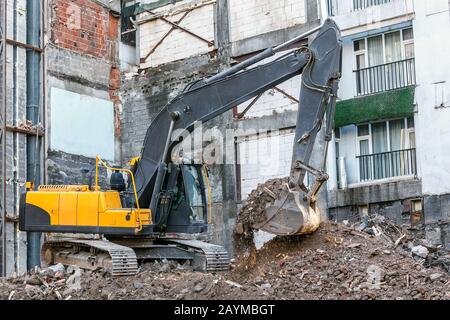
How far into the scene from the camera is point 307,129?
59.1 feet

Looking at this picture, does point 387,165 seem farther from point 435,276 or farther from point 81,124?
point 81,124

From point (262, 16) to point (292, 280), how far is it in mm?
13257

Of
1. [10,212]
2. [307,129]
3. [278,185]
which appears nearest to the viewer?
[307,129]

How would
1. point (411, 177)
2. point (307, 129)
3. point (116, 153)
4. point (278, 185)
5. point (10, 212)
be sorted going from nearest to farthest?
point (307, 129) < point (278, 185) < point (411, 177) < point (10, 212) < point (116, 153)

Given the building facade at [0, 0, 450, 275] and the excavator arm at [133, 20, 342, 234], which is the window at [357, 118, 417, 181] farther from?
the excavator arm at [133, 20, 342, 234]

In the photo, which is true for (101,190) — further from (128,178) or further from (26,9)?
(26,9)

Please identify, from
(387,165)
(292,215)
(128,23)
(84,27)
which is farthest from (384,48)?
(84,27)

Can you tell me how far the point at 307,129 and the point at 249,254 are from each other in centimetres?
350

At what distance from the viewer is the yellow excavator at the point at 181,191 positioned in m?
18.0

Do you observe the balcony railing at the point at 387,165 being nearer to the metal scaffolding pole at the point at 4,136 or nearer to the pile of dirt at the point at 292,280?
the pile of dirt at the point at 292,280

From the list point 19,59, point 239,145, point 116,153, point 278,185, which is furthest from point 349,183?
point 19,59

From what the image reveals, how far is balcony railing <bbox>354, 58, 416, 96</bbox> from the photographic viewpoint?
25422 mm

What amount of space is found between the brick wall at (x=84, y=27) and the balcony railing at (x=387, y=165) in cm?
1071

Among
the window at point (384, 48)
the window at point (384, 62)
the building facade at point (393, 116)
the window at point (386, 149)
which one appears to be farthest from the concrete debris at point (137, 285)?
the window at point (384, 48)
